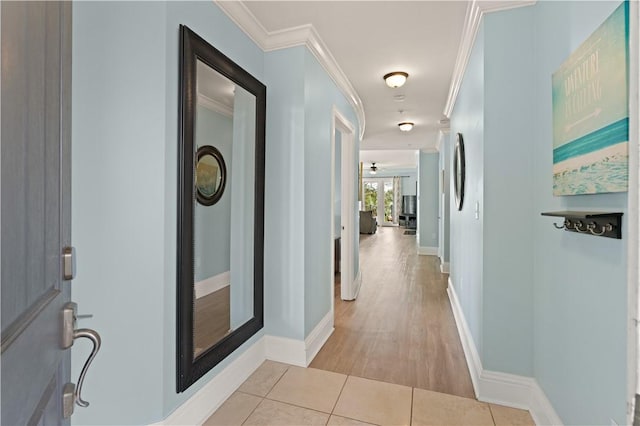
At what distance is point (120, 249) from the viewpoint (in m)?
1.50

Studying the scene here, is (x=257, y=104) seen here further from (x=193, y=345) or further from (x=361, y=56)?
(x=193, y=345)

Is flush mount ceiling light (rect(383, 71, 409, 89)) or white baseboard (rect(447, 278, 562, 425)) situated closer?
white baseboard (rect(447, 278, 562, 425))

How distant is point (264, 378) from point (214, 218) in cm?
121

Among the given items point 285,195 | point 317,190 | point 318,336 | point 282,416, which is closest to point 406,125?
point 317,190

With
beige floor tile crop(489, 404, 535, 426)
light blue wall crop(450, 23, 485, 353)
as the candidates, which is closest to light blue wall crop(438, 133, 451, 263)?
light blue wall crop(450, 23, 485, 353)

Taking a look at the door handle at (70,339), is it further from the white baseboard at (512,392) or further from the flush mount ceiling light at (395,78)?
the flush mount ceiling light at (395,78)

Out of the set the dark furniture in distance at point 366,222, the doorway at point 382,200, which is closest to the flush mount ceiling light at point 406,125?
the dark furniture in distance at point 366,222

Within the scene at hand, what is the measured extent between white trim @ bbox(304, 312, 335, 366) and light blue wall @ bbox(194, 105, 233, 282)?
3.09 ft

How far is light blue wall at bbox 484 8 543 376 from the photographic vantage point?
6.33ft

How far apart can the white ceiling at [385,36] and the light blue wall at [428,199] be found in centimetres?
380

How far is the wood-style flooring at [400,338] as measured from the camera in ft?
7.57

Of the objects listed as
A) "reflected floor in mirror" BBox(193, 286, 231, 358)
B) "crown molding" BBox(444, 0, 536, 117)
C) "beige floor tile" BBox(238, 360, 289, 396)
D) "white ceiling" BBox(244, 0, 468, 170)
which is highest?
"white ceiling" BBox(244, 0, 468, 170)

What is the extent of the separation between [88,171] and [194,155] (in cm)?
48

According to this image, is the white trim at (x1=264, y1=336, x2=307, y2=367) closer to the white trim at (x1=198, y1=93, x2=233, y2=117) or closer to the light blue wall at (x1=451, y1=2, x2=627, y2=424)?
the light blue wall at (x1=451, y1=2, x2=627, y2=424)
